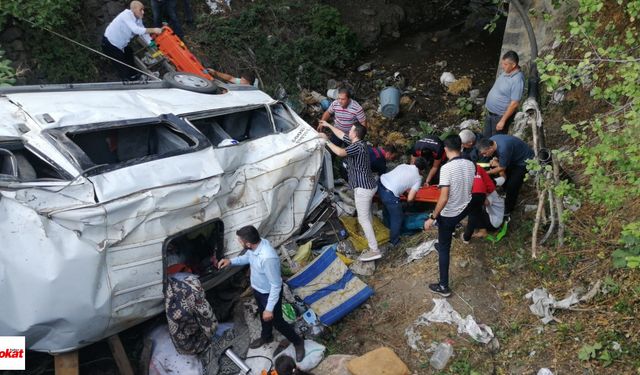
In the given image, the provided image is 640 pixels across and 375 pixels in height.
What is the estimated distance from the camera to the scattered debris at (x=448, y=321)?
5199 millimetres

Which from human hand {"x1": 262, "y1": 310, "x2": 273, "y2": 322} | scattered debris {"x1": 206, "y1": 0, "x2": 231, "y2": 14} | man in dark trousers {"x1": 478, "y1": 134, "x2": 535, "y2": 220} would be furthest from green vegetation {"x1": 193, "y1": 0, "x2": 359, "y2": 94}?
human hand {"x1": 262, "y1": 310, "x2": 273, "y2": 322}

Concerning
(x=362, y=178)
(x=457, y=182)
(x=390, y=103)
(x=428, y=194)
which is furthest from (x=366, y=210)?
(x=390, y=103)

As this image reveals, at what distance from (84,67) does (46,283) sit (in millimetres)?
4662

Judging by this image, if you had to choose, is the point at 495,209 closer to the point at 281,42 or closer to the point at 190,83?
the point at 190,83

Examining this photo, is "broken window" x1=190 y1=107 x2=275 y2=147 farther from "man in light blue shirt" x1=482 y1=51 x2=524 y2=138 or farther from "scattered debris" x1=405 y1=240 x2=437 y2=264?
"man in light blue shirt" x1=482 y1=51 x2=524 y2=138

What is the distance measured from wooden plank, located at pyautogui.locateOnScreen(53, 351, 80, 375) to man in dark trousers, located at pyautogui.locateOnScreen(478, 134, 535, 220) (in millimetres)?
4376

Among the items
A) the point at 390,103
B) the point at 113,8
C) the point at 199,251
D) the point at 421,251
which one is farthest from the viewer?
the point at 390,103

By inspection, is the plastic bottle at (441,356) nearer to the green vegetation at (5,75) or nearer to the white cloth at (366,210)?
→ the white cloth at (366,210)

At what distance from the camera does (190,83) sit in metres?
6.53

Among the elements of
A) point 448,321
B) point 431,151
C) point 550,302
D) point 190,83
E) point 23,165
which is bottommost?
point 448,321

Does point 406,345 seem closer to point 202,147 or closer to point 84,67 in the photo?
point 202,147

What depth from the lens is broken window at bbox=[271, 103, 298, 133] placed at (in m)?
6.68

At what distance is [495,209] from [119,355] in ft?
13.3

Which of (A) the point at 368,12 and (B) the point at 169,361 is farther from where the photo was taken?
(A) the point at 368,12
